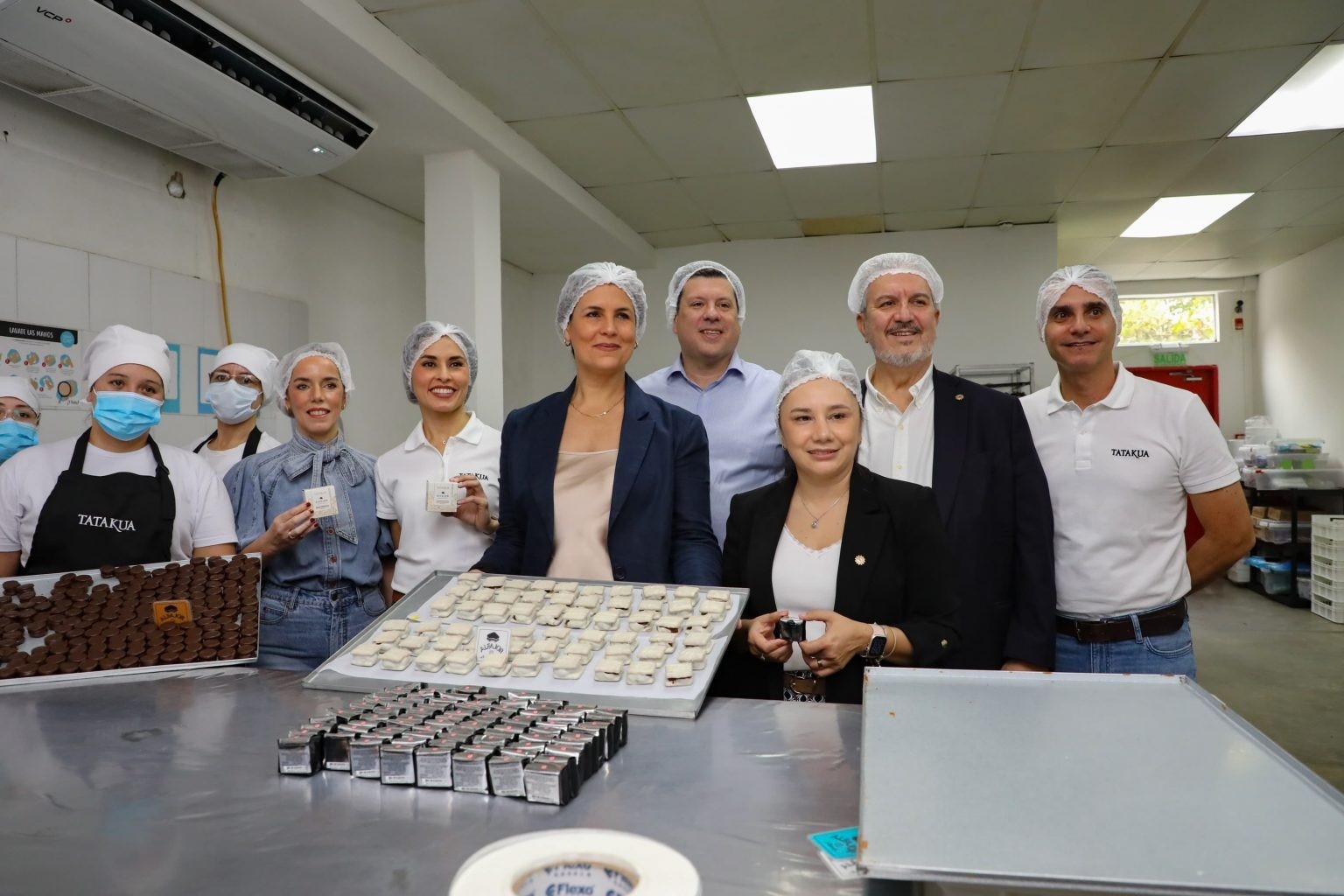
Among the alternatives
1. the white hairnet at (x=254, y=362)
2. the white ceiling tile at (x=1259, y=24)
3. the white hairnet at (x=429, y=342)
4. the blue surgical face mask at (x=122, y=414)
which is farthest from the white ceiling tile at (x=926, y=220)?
the blue surgical face mask at (x=122, y=414)

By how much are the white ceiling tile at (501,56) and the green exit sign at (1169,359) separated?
8.06 metres

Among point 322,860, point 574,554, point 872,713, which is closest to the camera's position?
point 322,860

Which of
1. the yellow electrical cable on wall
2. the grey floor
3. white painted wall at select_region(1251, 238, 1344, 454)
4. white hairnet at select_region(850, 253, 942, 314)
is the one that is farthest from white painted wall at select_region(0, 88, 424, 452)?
white painted wall at select_region(1251, 238, 1344, 454)

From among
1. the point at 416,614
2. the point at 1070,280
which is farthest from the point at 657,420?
the point at 1070,280

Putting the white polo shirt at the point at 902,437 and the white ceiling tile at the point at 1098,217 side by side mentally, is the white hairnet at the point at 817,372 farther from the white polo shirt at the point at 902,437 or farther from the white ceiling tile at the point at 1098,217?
the white ceiling tile at the point at 1098,217

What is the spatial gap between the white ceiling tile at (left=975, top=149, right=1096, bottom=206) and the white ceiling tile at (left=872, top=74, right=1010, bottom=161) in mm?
339

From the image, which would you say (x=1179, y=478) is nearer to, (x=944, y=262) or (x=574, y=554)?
(x=574, y=554)

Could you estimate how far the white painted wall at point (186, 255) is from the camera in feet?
10.8

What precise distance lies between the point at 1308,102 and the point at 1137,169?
1.05m

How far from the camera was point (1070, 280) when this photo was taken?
2246 mm

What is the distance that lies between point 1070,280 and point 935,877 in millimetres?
1974

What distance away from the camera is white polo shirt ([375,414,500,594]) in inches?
89.1

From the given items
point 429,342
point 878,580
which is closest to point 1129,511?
point 878,580

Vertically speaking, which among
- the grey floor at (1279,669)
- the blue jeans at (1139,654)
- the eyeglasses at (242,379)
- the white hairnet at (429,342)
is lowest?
the grey floor at (1279,669)
